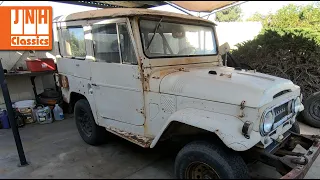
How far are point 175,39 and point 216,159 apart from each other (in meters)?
1.73

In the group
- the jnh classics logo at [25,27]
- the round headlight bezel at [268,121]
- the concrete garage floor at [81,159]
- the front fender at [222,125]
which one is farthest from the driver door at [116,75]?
the jnh classics logo at [25,27]

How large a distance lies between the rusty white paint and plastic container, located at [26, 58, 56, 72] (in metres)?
2.25

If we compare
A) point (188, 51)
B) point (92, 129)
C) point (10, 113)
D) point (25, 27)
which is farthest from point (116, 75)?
point (25, 27)

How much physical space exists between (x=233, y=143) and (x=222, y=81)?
0.68 metres

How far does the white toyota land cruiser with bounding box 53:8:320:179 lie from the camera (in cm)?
240

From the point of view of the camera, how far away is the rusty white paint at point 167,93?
239 centimetres

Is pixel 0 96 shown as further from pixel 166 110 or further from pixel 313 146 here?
pixel 313 146

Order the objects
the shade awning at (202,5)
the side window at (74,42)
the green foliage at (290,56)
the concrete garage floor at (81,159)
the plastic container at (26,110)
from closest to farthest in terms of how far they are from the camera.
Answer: the concrete garage floor at (81,159) → the side window at (74,42) → the shade awning at (202,5) → the green foliage at (290,56) → the plastic container at (26,110)

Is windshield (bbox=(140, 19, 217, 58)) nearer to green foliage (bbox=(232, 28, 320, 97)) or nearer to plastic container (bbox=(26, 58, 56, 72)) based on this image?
green foliage (bbox=(232, 28, 320, 97))

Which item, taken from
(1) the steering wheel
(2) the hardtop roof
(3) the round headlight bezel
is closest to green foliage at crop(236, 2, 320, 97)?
(2) the hardtop roof

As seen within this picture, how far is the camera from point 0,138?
484 centimetres

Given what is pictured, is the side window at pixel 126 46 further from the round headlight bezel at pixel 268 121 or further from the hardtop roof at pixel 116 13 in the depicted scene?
the round headlight bezel at pixel 268 121

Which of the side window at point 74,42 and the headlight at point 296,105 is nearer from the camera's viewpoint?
the headlight at point 296,105

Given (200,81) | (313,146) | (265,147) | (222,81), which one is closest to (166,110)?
(200,81)
